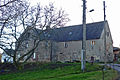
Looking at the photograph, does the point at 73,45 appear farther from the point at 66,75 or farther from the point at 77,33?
the point at 66,75

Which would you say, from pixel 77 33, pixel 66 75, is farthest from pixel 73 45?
pixel 66 75

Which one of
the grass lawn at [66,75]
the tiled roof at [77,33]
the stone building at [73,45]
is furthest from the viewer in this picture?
the tiled roof at [77,33]

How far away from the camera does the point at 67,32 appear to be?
50.7 m

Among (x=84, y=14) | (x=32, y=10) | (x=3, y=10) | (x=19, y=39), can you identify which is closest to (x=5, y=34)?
(x=3, y=10)

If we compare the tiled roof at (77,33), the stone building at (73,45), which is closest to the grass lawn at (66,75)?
the tiled roof at (77,33)

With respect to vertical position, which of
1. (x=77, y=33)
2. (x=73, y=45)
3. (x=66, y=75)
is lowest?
(x=66, y=75)

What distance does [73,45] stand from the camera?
1838 inches

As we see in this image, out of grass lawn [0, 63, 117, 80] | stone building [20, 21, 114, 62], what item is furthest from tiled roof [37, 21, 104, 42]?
grass lawn [0, 63, 117, 80]

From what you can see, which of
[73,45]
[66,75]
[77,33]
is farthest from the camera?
[77,33]

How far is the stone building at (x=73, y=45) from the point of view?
1645 inches

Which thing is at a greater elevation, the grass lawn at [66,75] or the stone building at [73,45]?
the stone building at [73,45]

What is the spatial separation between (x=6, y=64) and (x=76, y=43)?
23.9m

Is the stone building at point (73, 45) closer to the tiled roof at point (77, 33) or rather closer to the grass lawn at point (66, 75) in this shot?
the tiled roof at point (77, 33)

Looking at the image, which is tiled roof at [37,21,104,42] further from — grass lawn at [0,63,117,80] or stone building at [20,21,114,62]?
grass lawn at [0,63,117,80]
